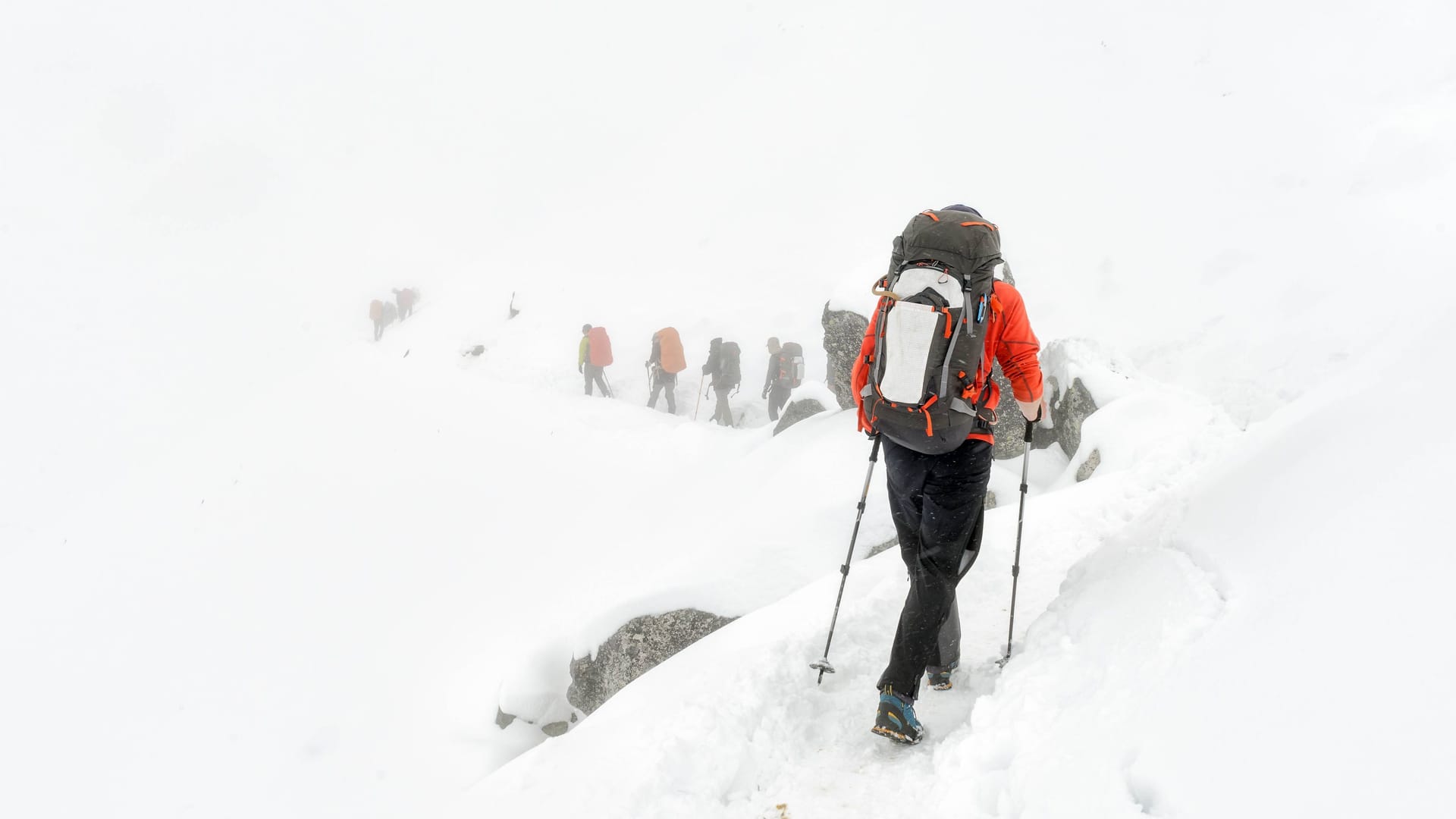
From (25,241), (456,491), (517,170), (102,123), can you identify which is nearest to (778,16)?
(517,170)

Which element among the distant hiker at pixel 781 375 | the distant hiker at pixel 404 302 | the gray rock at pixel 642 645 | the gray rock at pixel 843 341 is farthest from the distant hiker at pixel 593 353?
the distant hiker at pixel 404 302

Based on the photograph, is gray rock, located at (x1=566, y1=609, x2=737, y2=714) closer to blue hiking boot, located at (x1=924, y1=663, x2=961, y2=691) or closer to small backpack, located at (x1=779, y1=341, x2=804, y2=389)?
blue hiking boot, located at (x1=924, y1=663, x2=961, y2=691)

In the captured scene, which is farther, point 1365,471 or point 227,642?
point 227,642

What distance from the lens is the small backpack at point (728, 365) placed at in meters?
14.8

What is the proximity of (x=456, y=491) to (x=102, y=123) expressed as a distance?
80528mm

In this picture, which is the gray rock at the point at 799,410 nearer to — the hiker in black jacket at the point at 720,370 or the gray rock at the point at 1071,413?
the hiker in black jacket at the point at 720,370

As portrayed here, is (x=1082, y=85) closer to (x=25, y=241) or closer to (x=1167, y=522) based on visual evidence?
(x=1167, y=522)

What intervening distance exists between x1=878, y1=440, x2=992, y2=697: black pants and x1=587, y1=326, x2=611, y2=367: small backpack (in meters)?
13.7

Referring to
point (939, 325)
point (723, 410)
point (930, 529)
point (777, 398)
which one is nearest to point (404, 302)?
point (723, 410)

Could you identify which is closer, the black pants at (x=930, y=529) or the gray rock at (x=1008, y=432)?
the black pants at (x=930, y=529)

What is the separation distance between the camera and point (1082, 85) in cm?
2239

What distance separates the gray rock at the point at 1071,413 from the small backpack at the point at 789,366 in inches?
265

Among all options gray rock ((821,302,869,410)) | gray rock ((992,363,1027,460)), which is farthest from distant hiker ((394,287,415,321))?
gray rock ((992,363,1027,460))

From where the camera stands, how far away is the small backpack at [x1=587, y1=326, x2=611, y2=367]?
16.5 meters
